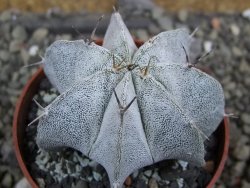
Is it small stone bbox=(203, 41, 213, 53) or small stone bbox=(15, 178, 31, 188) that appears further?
small stone bbox=(203, 41, 213, 53)

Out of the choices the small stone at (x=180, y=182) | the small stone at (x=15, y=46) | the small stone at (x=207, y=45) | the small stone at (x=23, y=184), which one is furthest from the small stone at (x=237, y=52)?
the small stone at (x=23, y=184)

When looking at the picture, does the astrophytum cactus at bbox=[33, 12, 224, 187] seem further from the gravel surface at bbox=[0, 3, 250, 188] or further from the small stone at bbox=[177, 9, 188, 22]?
the small stone at bbox=[177, 9, 188, 22]

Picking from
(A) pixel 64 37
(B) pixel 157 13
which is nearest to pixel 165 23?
(B) pixel 157 13

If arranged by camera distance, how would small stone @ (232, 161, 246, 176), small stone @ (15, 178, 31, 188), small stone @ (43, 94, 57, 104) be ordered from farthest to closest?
small stone @ (232, 161, 246, 176) → small stone @ (15, 178, 31, 188) → small stone @ (43, 94, 57, 104)

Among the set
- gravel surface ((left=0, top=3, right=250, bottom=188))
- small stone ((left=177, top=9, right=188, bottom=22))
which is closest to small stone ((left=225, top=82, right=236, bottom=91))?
gravel surface ((left=0, top=3, right=250, bottom=188))

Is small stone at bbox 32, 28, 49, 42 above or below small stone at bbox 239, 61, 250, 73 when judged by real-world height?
above

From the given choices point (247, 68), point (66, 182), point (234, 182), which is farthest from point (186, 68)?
point (247, 68)

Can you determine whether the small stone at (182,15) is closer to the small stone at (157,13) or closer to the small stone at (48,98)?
the small stone at (157,13)

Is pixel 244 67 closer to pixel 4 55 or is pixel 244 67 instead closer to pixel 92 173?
pixel 92 173
